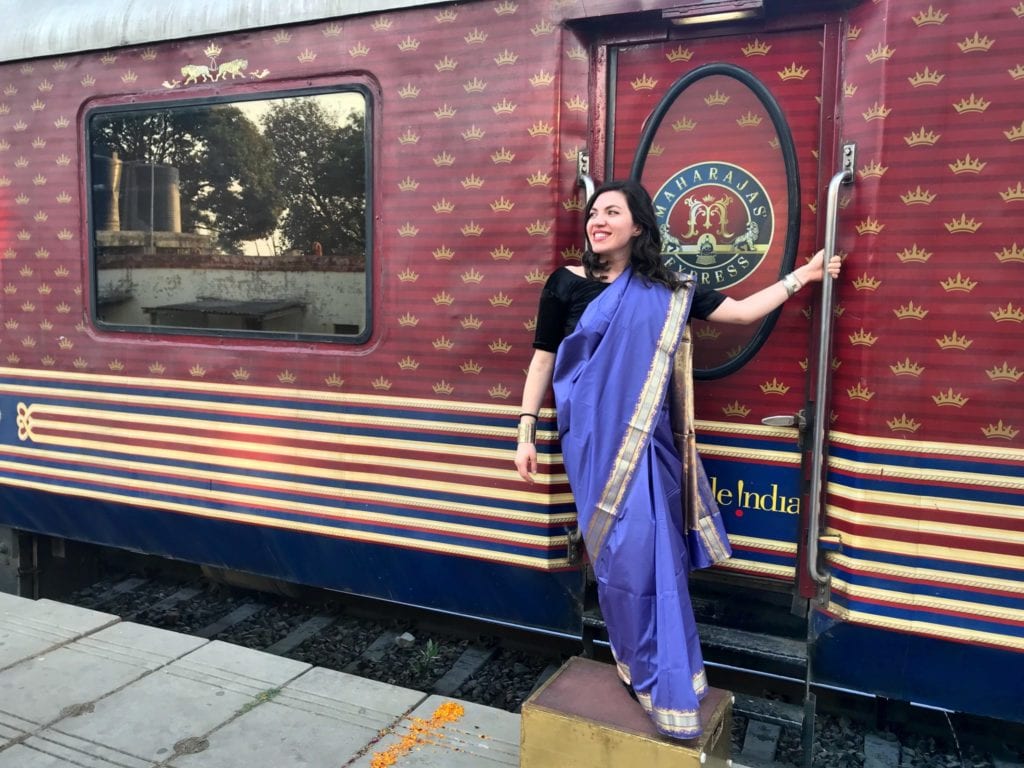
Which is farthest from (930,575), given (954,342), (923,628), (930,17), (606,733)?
(930,17)

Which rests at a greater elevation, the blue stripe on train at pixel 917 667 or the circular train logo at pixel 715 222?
the circular train logo at pixel 715 222

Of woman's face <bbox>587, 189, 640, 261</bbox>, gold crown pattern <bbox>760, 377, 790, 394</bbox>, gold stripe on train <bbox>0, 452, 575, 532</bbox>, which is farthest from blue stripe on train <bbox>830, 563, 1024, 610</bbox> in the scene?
woman's face <bbox>587, 189, 640, 261</bbox>

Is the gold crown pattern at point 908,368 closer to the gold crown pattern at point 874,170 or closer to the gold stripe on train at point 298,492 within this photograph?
the gold crown pattern at point 874,170

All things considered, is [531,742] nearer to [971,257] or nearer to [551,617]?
[551,617]

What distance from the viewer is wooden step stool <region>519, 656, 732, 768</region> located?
88.2 inches

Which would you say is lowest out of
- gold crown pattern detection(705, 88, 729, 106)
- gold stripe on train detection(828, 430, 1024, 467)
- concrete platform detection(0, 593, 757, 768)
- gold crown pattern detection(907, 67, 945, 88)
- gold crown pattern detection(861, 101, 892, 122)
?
concrete platform detection(0, 593, 757, 768)

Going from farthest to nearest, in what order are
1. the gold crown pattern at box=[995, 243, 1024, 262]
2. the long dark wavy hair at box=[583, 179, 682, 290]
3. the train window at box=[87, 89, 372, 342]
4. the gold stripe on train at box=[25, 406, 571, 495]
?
the train window at box=[87, 89, 372, 342] < the gold stripe on train at box=[25, 406, 571, 495] < the long dark wavy hair at box=[583, 179, 682, 290] < the gold crown pattern at box=[995, 243, 1024, 262]

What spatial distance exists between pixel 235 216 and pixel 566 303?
1.62 m

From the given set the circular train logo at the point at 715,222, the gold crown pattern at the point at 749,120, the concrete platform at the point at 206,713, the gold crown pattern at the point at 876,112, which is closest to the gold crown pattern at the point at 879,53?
the gold crown pattern at the point at 876,112

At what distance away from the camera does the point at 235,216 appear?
3504 mm

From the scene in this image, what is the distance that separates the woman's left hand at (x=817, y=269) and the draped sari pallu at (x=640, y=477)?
35 centimetres

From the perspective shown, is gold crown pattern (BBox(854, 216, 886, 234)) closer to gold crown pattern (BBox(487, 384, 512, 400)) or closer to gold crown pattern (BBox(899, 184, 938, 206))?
gold crown pattern (BBox(899, 184, 938, 206))

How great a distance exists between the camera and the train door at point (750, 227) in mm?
2672

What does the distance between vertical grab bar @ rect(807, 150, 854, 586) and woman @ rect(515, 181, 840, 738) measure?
0.21 feet
